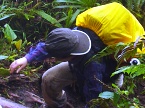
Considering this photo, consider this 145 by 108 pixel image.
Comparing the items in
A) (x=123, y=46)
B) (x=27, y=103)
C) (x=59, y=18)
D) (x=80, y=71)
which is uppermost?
(x=123, y=46)

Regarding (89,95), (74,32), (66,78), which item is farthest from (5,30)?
(89,95)

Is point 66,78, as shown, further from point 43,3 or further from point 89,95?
point 43,3

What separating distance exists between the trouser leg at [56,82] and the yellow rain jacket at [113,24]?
0.75 m

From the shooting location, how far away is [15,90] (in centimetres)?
413

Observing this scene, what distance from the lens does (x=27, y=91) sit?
13.7 feet

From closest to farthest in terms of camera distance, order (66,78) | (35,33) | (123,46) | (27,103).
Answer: (123,46) → (66,78) → (27,103) → (35,33)

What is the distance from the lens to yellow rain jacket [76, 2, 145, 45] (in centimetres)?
276

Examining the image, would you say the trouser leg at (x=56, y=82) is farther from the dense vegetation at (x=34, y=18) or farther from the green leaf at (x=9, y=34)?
the green leaf at (x=9, y=34)

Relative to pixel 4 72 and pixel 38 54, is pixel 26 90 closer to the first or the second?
pixel 4 72

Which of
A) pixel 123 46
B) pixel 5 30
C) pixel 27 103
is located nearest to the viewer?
pixel 123 46

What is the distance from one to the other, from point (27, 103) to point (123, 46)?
2983 mm

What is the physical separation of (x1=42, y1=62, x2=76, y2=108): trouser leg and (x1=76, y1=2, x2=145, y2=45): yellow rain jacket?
2.47ft

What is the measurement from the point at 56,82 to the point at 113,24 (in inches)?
44.7

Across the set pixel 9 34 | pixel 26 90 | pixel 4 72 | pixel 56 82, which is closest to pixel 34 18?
pixel 9 34
